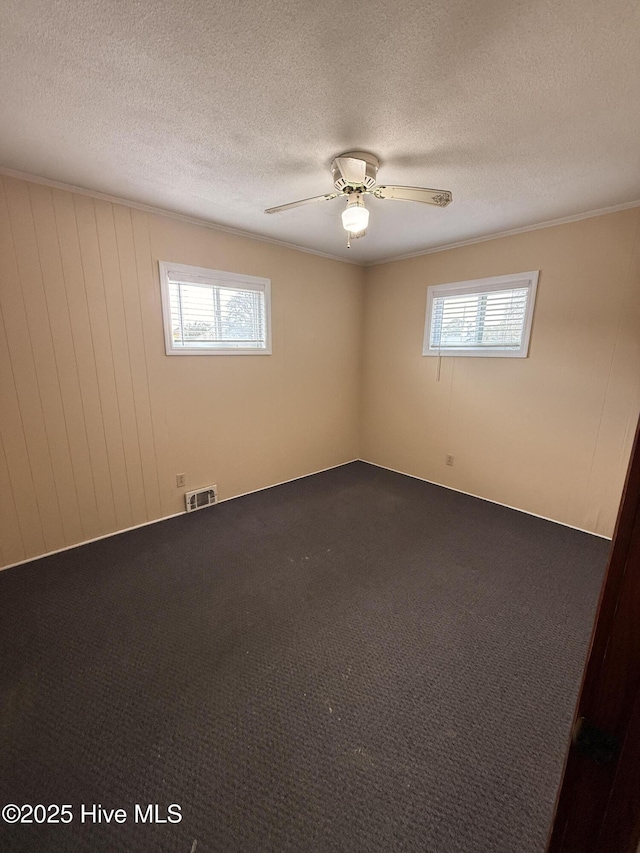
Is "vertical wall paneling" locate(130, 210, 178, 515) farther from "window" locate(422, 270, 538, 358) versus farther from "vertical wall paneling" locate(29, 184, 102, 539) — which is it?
"window" locate(422, 270, 538, 358)

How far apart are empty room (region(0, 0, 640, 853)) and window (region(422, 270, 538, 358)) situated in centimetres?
2

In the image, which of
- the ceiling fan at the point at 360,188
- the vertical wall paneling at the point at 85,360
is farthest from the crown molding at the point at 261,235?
the ceiling fan at the point at 360,188

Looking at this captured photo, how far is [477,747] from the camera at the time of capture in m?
1.25

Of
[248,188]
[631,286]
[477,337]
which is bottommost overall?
[477,337]

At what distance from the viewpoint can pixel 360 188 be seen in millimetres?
1831

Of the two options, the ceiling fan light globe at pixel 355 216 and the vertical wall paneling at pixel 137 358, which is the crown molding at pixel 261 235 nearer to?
the vertical wall paneling at pixel 137 358

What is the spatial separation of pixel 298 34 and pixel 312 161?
2.36ft

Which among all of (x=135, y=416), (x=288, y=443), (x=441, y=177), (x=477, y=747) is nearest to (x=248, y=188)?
(x=441, y=177)

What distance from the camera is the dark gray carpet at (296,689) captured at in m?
1.06

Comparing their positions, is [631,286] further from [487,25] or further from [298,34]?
[298,34]

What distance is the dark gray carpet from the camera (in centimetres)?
106

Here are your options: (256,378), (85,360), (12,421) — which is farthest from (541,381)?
(12,421)

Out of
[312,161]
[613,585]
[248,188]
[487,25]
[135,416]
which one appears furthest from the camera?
[135,416]

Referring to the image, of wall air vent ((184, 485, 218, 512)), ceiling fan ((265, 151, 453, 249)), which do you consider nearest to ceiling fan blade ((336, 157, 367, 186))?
ceiling fan ((265, 151, 453, 249))
